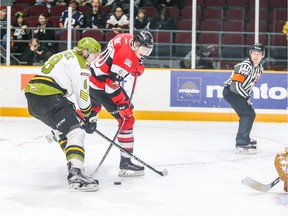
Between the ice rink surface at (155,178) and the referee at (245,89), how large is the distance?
6.3 inches

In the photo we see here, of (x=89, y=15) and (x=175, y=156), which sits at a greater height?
(x=89, y=15)

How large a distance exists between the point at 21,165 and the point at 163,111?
13.7ft

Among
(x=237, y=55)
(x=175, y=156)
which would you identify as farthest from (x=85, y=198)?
(x=237, y=55)

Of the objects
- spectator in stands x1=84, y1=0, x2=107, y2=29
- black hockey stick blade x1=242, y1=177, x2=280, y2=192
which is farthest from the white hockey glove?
spectator in stands x1=84, y1=0, x2=107, y2=29

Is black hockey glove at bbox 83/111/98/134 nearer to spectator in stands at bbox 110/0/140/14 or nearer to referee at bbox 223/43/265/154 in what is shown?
referee at bbox 223/43/265/154

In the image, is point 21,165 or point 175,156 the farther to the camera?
point 175,156

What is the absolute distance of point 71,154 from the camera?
4551mm

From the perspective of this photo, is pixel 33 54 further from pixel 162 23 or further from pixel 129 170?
pixel 129 170

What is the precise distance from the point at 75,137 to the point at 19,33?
5.65 metres

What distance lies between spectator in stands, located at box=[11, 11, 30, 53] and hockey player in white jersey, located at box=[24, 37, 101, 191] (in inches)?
208

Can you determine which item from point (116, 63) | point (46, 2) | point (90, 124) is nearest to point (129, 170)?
point (90, 124)

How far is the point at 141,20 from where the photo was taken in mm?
9797

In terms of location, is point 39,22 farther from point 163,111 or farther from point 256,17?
point 256,17

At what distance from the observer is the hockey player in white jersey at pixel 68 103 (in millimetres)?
4551
